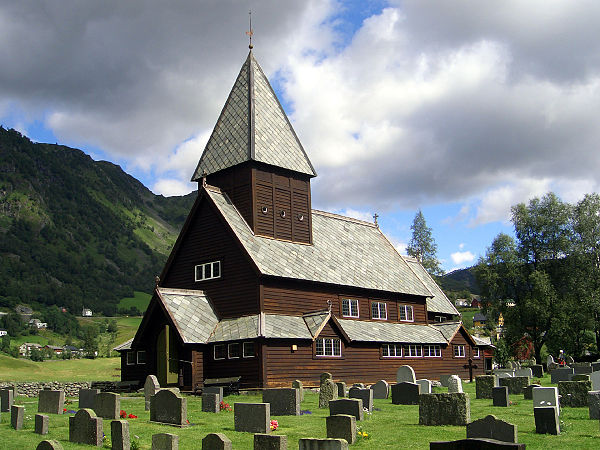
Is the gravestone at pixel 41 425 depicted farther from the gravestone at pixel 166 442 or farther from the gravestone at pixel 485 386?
the gravestone at pixel 485 386

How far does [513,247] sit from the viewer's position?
63469 millimetres

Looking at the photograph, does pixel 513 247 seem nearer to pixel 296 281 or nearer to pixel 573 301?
pixel 573 301

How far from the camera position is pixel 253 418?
18719 mm

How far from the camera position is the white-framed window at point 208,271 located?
3838 centimetres

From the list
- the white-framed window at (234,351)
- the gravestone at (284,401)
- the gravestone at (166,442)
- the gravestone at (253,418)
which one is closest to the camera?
the gravestone at (166,442)

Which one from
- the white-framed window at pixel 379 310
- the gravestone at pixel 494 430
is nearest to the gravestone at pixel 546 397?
the gravestone at pixel 494 430

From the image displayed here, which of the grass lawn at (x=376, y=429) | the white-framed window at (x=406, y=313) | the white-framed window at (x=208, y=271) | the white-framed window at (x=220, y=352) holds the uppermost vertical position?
the white-framed window at (x=208, y=271)

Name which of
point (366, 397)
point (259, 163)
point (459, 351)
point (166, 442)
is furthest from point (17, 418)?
point (459, 351)

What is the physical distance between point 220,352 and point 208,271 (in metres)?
5.79

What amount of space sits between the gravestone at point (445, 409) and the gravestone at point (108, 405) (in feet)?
31.3

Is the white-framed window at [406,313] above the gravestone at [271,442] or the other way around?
above

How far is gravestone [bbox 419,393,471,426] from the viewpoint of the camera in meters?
18.7

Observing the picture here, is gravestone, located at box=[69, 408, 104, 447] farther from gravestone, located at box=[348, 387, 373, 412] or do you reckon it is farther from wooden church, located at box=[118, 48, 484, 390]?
wooden church, located at box=[118, 48, 484, 390]

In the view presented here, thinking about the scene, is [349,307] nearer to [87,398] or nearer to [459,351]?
[459,351]
